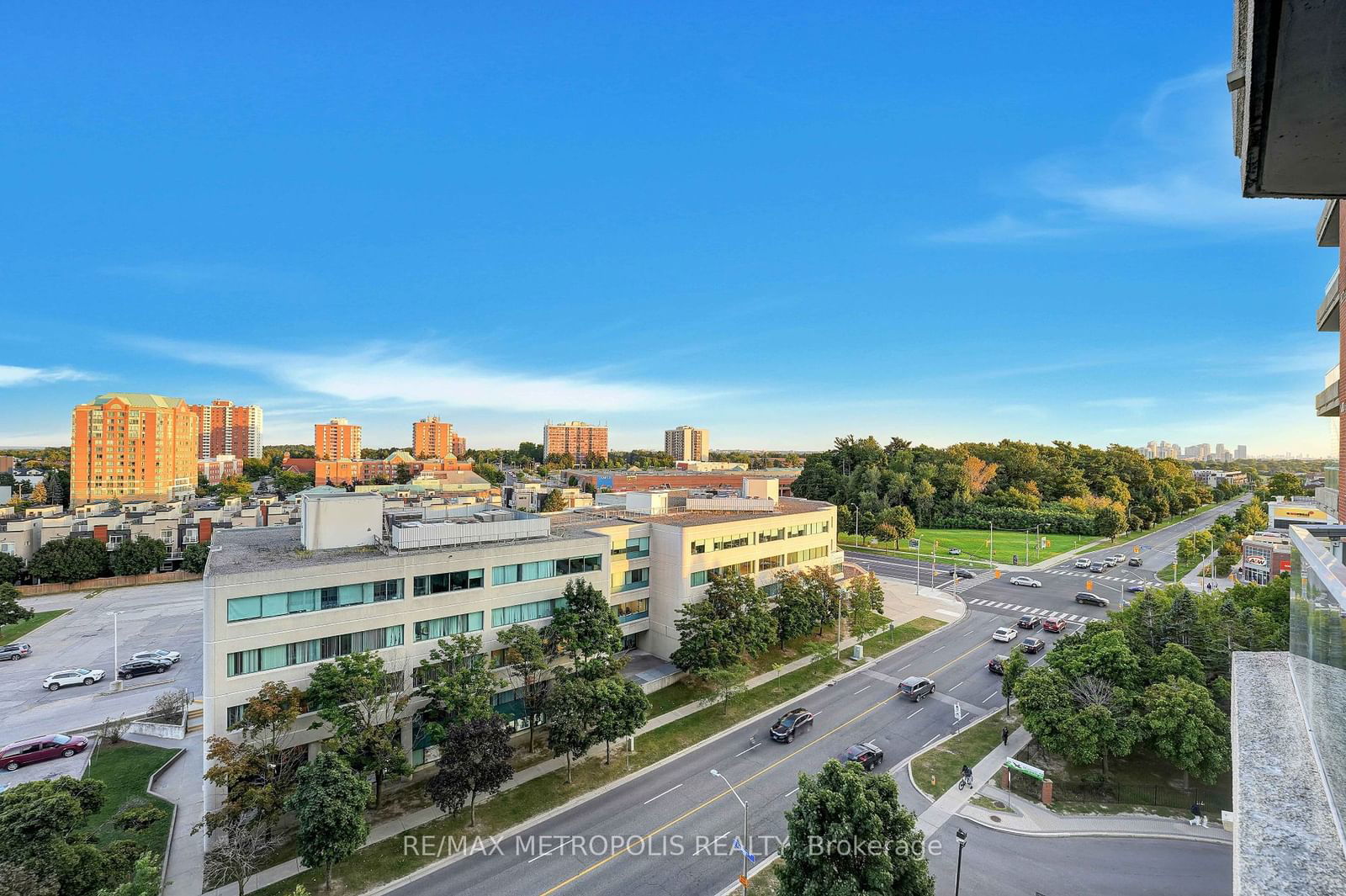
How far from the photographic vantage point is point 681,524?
44094 mm

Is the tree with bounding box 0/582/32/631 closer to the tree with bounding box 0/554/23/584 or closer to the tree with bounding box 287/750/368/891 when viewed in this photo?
the tree with bounding box 0/554/23/584

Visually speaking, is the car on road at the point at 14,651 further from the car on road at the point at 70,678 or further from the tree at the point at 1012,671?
the tree at the point at 1012,671

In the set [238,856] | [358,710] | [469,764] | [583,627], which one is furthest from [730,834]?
[238,856]

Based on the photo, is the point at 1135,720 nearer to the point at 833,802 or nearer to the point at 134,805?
the point at 833,802

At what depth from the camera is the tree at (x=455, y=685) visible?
27.0m

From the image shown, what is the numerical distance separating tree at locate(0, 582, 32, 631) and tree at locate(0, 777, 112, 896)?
4873cm

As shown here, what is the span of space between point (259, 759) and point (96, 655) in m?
40.4

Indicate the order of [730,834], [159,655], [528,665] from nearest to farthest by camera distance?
1. [730,834]
2. [528,665]
3. [159,655]

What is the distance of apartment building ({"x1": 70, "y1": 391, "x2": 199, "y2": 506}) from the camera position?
380 feet

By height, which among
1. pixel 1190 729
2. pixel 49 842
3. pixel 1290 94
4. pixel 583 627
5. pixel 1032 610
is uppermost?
pixel 1290 94

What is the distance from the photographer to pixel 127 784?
1174 inches

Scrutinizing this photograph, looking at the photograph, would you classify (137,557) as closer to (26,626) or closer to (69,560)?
(69,560)

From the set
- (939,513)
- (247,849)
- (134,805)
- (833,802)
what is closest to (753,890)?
(833,802)

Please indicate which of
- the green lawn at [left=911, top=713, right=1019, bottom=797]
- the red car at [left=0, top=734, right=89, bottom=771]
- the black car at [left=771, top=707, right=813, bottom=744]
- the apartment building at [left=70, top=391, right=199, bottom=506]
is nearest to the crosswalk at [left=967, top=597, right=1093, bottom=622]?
the green lawn at [left=911, top=713, right=1019, bottom=797]
